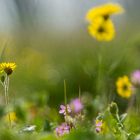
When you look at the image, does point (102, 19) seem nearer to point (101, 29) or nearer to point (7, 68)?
point (101, 29)

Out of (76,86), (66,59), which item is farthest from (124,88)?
(66,59)

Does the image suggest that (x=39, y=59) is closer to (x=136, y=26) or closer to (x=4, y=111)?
(x=136, y=26)

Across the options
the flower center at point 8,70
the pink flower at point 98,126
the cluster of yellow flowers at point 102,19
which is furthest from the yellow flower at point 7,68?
the cluster of yellow flowers at point 102,19

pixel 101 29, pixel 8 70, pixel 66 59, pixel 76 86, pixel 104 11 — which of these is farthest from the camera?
pixel 66 59

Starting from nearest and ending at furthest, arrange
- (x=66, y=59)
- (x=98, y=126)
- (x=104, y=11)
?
(x=98, y=126), (x=104, y=11), (x=66, y=59)

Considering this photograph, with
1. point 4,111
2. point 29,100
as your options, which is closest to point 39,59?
point 29,100

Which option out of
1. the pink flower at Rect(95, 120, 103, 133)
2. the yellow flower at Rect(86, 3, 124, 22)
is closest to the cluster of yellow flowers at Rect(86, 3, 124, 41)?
the yellow flower at Rect(86, 3, 124, 22)

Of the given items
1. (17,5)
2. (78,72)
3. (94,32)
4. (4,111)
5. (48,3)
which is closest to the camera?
(4,111)

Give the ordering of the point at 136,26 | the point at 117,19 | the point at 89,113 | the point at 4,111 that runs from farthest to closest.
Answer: the point at 117,19, the point at 136,26, the point at 89,113, the point at 4,111
